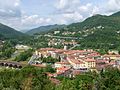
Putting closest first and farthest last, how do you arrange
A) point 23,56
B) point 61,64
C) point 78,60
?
point 61,64 → point 78,60 → point 23,56

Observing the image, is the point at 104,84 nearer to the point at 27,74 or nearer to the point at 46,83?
the point at 46,83

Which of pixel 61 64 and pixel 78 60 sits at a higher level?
pixel 78 60

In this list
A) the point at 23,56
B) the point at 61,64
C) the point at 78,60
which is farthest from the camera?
the point at 23,56

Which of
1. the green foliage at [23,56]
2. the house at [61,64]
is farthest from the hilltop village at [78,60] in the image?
the green foliage at [23,56]

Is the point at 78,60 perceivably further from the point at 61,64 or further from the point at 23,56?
the point at 23,56

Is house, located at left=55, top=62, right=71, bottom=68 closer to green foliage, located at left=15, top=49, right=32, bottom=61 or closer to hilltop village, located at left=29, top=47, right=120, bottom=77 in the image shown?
hilltop village, located at left=29, top=47, right=120, bottom=77

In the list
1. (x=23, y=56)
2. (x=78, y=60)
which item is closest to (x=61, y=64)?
(x=78, y=60)

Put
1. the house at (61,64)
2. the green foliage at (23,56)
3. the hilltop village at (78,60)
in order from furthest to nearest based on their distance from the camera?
the green foliage at (23,56) → the hilltop village at (78,60) → the house at (61,64)

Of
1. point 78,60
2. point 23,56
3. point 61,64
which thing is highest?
point 23,56

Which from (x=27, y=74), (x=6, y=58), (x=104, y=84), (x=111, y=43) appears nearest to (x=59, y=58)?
(x=6, y=58)

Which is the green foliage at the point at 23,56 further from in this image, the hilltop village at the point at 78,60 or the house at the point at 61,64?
the house at the point at 61,64

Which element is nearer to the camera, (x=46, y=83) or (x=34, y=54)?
(x=46, y=83)
